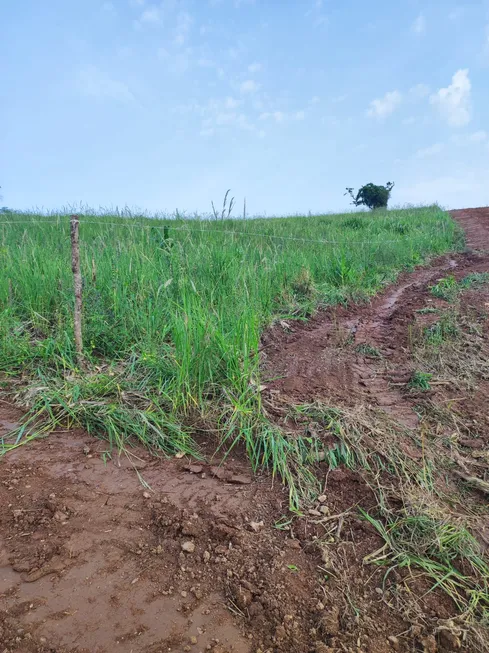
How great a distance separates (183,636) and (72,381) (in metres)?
1.91

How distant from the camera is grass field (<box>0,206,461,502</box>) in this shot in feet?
8.77

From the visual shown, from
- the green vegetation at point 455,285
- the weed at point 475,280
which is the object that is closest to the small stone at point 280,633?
the green vegetation at point 455,285

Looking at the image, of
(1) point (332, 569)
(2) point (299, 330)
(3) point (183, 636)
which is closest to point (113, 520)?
(3) point (183, 636)

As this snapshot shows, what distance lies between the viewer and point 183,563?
5.82 ft

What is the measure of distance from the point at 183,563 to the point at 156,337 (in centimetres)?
204

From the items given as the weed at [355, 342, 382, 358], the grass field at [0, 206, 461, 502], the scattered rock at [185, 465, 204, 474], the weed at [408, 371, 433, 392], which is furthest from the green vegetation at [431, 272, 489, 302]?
the scattered rock at [185, 465, 204, 474]

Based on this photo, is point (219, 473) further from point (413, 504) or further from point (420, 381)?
point (420, 381)

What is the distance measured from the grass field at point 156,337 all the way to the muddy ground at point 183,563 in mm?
196

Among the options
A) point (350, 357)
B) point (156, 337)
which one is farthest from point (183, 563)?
point (350, 357)

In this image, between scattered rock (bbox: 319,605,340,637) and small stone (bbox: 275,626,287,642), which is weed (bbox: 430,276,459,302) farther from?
small stone (bbox: 275,626,287,642)

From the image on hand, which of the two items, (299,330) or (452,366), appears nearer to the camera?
(452,366)

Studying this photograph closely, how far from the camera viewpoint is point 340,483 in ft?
7.50

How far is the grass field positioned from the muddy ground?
Answer: 0.64ft

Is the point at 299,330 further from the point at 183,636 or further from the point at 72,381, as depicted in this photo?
the point at 183,636
